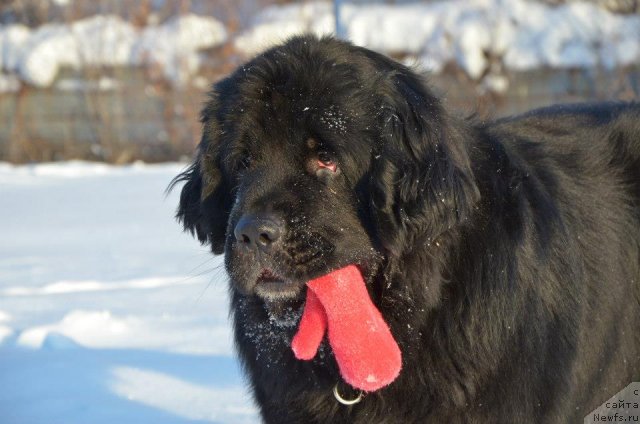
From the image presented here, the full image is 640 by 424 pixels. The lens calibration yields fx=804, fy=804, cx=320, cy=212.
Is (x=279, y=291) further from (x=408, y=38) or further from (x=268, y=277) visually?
(x=408, y=38)

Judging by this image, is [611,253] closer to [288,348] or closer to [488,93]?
[288,348]

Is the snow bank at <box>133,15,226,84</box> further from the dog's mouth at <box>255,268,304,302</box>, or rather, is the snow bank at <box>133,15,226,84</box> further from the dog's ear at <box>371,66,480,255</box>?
the dog's mouth at <box>255,268,304,302</box>

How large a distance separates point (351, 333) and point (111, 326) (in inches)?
120

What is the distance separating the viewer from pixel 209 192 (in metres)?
3.02

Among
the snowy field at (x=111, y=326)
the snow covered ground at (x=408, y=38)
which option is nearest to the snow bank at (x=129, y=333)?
the snowy field at (x=111, y=326)

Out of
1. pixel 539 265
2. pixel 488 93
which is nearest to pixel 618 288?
pixel 539 265

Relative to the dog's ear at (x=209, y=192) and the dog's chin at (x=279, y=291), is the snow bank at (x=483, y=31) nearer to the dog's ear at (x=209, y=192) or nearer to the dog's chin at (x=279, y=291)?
the dog's ear at (x=209, y=192)

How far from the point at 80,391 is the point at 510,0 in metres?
14.2

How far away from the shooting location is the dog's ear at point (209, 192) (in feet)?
9.77

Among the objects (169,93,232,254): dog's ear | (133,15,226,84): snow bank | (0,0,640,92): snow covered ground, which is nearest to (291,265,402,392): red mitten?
(169,93,232,254): dog's ear

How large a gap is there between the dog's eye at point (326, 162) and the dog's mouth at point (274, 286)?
393mm

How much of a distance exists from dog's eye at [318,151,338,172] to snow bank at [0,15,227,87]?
13.3m

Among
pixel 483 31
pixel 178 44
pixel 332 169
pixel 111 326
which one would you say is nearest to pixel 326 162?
pixel 332 169

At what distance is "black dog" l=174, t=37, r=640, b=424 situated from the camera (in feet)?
8.50
